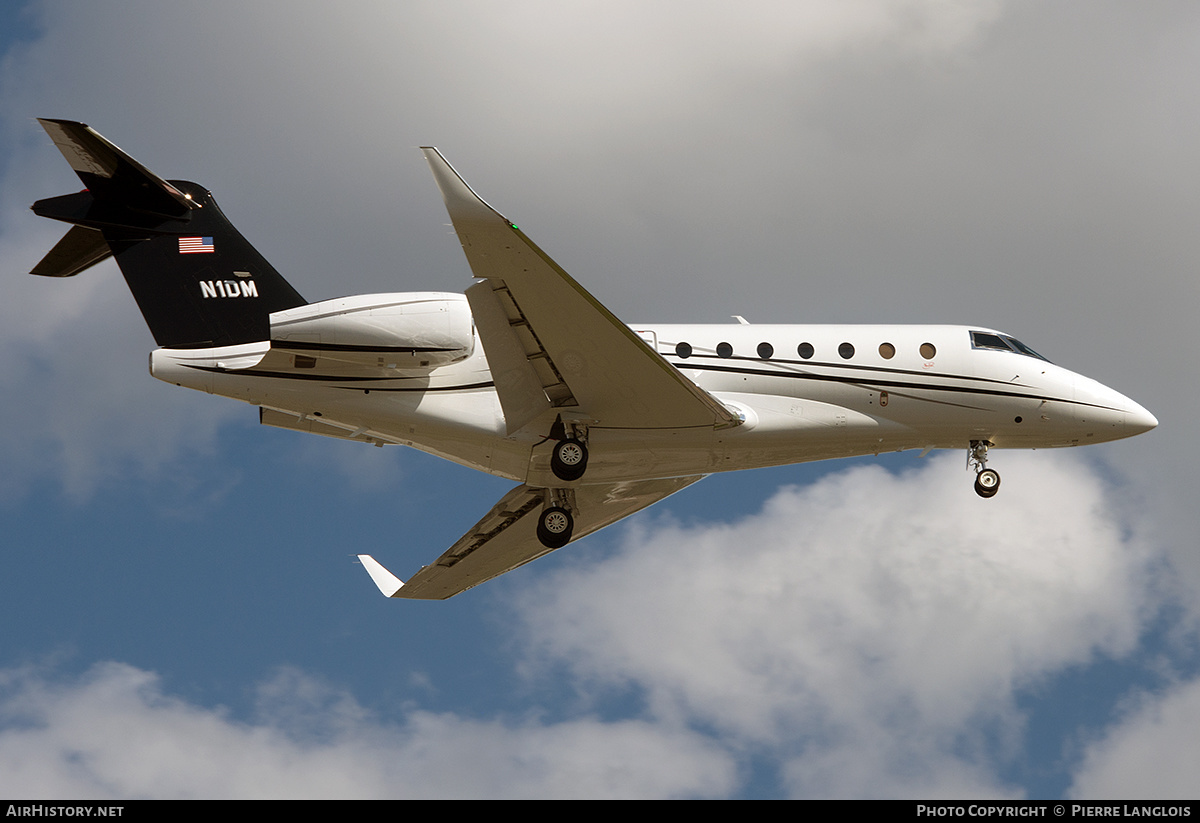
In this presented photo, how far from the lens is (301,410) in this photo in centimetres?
1975

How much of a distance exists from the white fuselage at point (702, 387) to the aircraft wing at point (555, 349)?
33 cm

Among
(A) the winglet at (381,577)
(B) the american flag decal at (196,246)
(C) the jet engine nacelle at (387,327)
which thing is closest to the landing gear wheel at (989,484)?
(C) the jet engine nacelle at (387,327)

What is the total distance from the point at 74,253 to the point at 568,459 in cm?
887

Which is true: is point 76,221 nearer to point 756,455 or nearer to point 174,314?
point 174,314

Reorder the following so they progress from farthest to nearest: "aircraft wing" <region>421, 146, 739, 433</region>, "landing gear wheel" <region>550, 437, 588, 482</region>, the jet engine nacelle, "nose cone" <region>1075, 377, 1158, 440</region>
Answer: "nose cone" <region>1075, 377, 1158, 440</region>, "landing gear wheel" <region>550, 437, 588, 482</region>, the jet engine nacelle, "aircraft wing" <region>421, 146, 739, 433</region>

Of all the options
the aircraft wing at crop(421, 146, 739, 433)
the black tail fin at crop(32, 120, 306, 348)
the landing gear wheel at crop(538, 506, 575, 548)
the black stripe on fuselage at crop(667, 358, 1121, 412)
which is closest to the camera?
the aircraft wing at crop(421, 146, 739, 433)

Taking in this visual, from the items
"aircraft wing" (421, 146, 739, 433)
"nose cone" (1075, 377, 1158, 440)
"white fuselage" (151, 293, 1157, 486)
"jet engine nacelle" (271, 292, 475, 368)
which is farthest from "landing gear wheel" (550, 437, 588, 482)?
"nose cone" (1075, 377, 1158, 440)

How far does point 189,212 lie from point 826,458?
1180cm

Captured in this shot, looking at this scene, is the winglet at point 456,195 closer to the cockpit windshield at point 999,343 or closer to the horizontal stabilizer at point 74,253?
the horizontal stabilizer at point 74,253

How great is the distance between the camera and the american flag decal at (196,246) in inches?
805

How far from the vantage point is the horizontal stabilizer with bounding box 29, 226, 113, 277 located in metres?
20.1

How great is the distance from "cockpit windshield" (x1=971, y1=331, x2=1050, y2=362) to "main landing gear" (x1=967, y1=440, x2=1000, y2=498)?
5.64 feet

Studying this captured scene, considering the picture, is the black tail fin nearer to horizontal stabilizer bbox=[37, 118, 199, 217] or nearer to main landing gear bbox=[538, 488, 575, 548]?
horizontal stabilizer bbox=[37, 118, 199, 217]

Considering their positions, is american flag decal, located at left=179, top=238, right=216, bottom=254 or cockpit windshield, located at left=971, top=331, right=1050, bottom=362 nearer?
american flag decal, located at left=179, top=238, right=216, bottom=254
